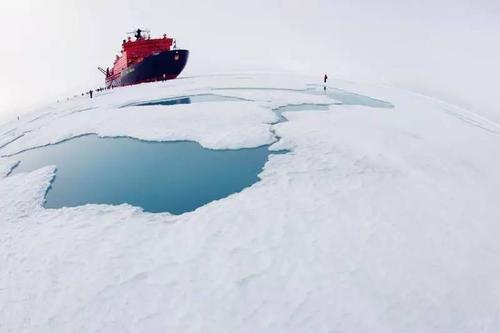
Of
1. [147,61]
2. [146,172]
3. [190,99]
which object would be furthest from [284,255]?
[147,61]

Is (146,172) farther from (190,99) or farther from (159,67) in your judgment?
(159,67)

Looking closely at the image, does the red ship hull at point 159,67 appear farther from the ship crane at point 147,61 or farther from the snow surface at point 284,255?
the snow surface at point 284,255

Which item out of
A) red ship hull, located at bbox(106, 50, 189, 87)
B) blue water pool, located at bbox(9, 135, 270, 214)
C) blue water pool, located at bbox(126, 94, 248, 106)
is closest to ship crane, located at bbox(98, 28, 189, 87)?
red ship hull, located at bbox(106, 50, 189, 87)

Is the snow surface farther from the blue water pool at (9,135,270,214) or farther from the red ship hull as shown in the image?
the red ship hull

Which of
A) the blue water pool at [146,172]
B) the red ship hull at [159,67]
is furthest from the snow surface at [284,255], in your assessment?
the red ship hull at [159,67]

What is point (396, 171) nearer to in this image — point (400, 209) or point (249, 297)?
point (400, 209)

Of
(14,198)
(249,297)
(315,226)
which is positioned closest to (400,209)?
(315,226)
